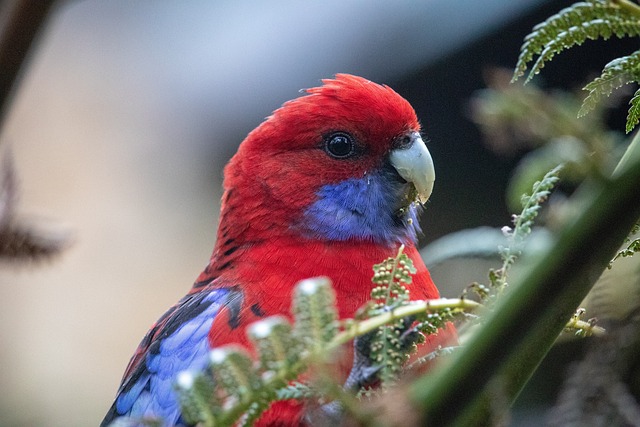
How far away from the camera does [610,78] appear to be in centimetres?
87

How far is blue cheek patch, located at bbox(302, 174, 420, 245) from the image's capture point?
213 cm

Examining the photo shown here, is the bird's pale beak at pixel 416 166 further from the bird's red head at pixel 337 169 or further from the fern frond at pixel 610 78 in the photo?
the fern frond at pixel 610 78

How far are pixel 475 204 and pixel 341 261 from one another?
333 cm

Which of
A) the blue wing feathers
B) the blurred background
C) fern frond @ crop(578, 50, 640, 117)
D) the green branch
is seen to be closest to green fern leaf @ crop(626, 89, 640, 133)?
fern frond @ crop(578, 50, 640, 117)

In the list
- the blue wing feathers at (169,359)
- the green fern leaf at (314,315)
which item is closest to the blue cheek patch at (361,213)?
the blue wing feathers at (169,359)

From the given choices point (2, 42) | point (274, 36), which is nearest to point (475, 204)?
point (274, 36)

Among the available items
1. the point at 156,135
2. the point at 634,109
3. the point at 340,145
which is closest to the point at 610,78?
the point at 634,109

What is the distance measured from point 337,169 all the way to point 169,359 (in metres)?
0.76

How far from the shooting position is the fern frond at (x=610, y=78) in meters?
0.86

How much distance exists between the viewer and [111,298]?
6.18 m

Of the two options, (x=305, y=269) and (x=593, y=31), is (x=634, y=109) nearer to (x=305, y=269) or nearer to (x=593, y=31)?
(x=593, y=31)

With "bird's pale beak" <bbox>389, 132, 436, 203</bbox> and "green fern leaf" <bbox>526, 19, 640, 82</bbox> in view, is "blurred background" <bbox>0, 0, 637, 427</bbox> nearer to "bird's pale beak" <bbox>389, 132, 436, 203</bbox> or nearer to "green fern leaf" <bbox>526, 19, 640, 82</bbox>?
"bird's pale beak" <bbox>389, 132, 436, 203</bbox>

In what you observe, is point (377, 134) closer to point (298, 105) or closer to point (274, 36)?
point (298, 105)

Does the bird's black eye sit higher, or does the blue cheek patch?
the bird's black eye
